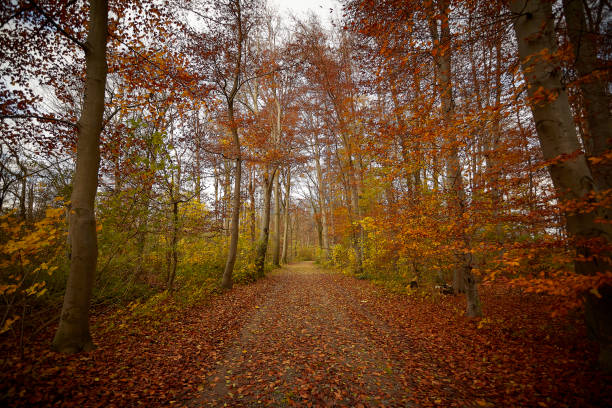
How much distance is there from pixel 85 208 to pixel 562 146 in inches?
299

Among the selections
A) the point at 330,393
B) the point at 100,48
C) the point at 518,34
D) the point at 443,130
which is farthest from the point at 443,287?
the point at 100,48

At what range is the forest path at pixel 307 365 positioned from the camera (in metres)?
3.13

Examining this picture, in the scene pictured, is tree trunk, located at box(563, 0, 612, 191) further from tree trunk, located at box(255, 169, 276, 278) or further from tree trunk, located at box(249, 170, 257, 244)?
tree trunk, located at box(249, 170, 257, 244)

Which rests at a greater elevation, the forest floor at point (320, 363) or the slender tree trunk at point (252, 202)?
the slender tree trunk at point (252, 202)

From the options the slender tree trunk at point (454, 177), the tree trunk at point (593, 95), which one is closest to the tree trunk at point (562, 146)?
the tree trunk at point (593, 95)

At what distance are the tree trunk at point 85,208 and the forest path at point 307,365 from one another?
2440 mm

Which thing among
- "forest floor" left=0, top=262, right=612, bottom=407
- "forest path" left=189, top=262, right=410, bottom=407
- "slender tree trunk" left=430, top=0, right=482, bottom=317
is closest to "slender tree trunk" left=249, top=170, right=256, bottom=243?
"forest path" left=189, top=262, right=410, bottom=407

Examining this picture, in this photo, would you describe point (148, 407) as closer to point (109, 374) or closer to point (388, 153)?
point (109, 374)

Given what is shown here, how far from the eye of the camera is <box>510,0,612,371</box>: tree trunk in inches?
121

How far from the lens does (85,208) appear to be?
12.6 feet

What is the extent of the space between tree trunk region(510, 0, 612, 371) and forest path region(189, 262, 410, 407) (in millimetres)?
2991

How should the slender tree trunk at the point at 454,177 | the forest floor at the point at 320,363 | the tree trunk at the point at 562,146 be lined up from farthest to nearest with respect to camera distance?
the slender tree trunk at the point at 454,177 → the tree trunk at the point at 562,146 → the forest floor at the point at 320,363

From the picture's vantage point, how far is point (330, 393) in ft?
10.5

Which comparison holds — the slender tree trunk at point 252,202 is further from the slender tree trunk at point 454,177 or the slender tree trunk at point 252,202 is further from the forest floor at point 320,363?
the slender tree trunk at point 454,177
